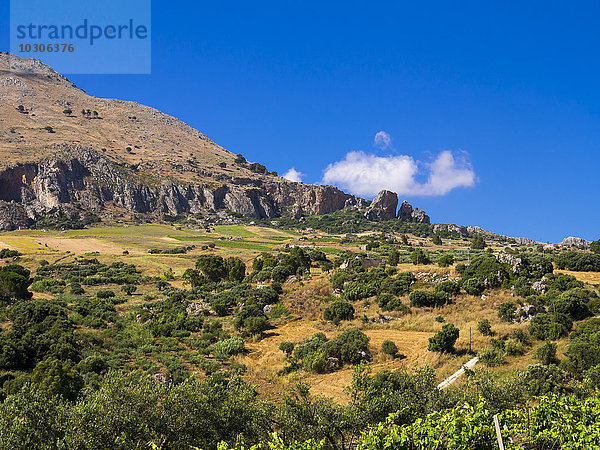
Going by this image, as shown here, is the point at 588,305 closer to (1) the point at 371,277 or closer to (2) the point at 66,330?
(1) the point at 371,277

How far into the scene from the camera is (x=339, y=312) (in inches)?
1604

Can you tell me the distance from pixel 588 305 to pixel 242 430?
36.2 metres

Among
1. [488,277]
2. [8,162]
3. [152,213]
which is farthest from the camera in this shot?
[152,213]

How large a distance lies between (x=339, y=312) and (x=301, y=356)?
1149cm

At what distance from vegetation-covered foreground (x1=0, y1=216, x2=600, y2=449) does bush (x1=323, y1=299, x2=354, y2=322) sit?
0.52 feet

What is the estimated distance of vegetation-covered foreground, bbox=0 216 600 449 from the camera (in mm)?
11914

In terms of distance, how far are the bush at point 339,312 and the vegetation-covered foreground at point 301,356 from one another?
0.52ft

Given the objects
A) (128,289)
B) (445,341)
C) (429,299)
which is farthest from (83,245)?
(445,341)

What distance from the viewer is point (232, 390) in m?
15.5

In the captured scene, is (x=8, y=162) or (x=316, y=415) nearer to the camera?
(x=316, y=415)

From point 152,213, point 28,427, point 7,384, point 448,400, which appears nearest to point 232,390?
point 28,427

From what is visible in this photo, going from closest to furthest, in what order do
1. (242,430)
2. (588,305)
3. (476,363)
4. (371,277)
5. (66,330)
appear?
(242,430) → (476,363) → (66,330) → (588,305) → (371,277)

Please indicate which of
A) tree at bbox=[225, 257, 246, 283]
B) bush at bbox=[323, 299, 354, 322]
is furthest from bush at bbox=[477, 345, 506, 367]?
tree at bbox=[225, 257, 246, 283]

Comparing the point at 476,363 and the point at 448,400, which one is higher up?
the point at 448,400
